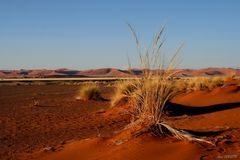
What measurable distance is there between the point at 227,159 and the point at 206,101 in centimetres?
1580

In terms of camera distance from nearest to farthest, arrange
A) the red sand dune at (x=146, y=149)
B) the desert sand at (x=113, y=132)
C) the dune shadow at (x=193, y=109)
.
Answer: the red sand dune at (x=146, y=149), the desert sand at (x=113, y=132), the dune shadow at (x=193, y=109)

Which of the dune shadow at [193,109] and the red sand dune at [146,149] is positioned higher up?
the red sand dune at [146,149]

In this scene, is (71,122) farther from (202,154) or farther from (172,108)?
(202,154)

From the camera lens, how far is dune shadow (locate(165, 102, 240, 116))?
1841 cm

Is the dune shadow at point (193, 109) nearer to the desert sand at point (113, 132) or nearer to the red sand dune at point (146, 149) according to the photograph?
the desert sand at point (113, 132)

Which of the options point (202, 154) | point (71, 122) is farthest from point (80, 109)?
point (202, 154)

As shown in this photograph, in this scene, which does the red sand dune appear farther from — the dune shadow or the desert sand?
the dune shadow

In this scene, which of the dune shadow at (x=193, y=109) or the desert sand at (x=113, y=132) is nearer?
the desert sand at (x=113, y=132)

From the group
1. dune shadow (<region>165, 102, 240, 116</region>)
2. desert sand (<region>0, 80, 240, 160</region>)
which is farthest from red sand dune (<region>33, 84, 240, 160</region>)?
dune shadow (<region>165, 102, 240, 116</region>)

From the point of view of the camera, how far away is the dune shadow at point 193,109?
60.4ft

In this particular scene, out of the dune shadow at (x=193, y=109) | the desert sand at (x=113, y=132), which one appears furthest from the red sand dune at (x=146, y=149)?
the dune shadow at (x=193, y=109)

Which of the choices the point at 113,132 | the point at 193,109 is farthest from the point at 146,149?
the point at 193,109

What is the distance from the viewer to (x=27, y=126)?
55.9 ft

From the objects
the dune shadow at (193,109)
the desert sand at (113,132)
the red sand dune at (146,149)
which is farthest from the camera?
the dune shadow at (193,109)
